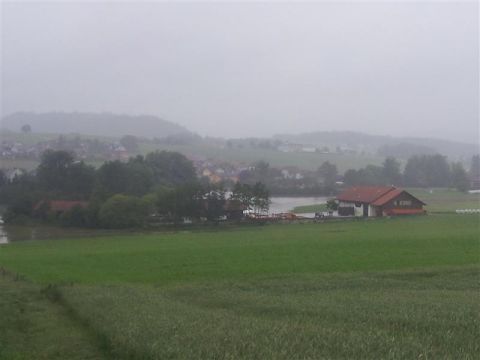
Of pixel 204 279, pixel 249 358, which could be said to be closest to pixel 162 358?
pixel 249 358

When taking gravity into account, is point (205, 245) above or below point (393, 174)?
below

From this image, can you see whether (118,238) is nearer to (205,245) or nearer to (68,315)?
(205,245)

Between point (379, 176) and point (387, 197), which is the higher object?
point (379, 176)

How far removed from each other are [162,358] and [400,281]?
14.8 meters

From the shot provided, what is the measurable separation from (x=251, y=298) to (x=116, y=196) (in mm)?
45446

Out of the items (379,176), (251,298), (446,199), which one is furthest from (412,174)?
(251,298)

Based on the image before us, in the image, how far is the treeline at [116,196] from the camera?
6247cm

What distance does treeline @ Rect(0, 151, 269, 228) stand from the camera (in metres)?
62.5

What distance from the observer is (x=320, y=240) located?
41.3 meters

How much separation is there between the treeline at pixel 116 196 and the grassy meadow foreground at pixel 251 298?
18664 mm

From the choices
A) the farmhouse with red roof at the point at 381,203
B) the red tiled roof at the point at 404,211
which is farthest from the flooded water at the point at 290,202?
the red tiled roof at the point at 404,211

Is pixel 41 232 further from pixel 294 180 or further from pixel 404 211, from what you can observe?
pixel 294 180

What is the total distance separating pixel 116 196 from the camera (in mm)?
63562

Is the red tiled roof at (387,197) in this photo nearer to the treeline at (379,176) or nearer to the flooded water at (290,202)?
the flooded water at (290,202)
